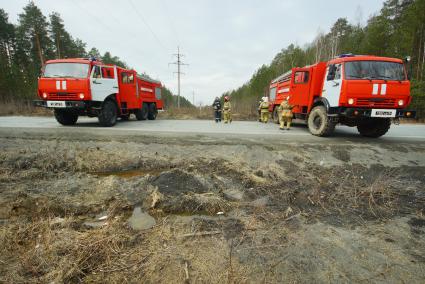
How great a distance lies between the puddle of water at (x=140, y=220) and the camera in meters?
2.65

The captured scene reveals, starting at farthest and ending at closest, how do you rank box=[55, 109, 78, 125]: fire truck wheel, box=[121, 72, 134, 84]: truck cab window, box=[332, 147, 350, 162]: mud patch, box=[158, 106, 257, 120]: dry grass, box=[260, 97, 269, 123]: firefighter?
box=[158, 106, 257, 120]: dry grass
box=[260, 97, 269, 123]: firefighter
box=[121, 72, 134, 84]: truck cab window
box=[55, 109, 78, 125]: fire truck wheel
box=[332, 147, 350, 162]: mud patch

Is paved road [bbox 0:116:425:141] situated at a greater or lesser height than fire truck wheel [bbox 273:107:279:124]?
lesser

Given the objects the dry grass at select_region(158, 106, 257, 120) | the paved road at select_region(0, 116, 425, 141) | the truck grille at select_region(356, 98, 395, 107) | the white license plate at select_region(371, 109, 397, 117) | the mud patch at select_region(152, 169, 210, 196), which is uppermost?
the truck grille at select_region(356, 98, 395, 107)

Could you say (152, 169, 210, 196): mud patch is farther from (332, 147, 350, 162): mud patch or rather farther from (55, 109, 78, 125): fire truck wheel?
(55, 109, 78, 125): fire truck wheel

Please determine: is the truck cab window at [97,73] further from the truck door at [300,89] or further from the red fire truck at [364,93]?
the red fire truck at [364,93]

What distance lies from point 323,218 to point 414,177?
2.94 m

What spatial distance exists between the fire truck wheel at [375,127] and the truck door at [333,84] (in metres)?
1.58

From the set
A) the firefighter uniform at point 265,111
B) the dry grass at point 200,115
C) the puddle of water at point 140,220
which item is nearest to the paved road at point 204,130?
the firefighter uniform at point 265,111

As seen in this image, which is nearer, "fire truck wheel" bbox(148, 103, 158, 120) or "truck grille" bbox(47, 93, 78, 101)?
"truck grille" bbox(47, 93, 78, 101)

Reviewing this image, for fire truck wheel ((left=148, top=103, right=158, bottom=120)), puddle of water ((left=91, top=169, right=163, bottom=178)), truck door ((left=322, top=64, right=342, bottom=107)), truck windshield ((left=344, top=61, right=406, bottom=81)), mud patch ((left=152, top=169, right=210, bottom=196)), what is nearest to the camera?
mud patch ((left=152, top=169, right=210, bottom=196))

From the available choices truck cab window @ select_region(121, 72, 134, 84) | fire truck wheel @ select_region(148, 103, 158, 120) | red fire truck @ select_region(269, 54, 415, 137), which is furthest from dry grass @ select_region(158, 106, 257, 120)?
red fire truck @ select_region(269, 54, 415, 137)

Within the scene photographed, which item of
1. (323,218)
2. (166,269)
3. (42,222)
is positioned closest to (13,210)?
(42,222)

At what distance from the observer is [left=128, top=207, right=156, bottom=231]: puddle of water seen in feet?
8.70

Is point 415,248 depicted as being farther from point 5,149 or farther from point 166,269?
point 5,149
